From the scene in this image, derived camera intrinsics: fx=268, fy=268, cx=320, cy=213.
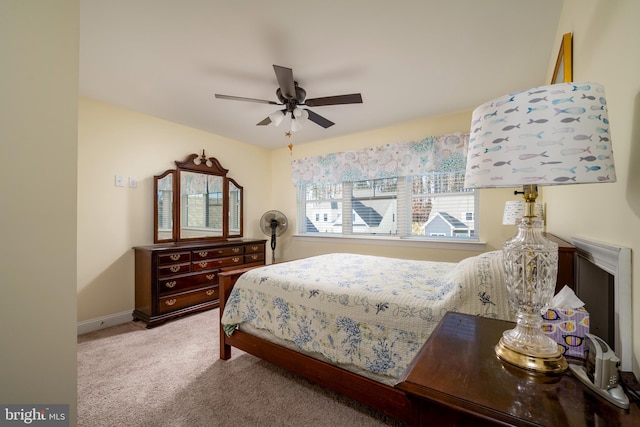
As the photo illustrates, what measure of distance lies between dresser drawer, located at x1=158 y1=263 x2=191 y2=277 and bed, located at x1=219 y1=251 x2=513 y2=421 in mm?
1200

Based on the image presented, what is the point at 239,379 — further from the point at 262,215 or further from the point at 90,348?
the point at 262,215

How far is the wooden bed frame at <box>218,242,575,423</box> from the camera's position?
4.51ft

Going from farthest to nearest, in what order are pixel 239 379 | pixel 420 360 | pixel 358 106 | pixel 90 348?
pixel 358 106
pixel 90 348
pixel 239 379
pixel 420 360

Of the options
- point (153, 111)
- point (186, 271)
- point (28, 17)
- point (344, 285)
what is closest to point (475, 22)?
point (344, 285)

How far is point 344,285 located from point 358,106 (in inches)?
83.5

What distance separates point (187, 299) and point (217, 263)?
1.79 ft

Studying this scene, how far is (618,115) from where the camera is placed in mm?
832

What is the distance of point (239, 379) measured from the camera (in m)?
1.93

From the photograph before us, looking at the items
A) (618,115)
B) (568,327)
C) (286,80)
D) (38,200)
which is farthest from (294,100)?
(568,327)

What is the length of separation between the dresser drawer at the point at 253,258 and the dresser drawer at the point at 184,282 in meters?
0.54

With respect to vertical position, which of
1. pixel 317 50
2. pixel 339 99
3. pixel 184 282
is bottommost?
pixel 184 282

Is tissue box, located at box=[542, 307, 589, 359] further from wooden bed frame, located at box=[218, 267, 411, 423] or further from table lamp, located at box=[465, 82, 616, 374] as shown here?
wooden bed frame, located at box=[218, 267, 411, 423]

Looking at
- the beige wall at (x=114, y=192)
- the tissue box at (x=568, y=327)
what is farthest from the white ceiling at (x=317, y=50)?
the tissue box at (x=568, y=327)

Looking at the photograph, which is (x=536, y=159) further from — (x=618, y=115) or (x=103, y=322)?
(x=103, y=322)
